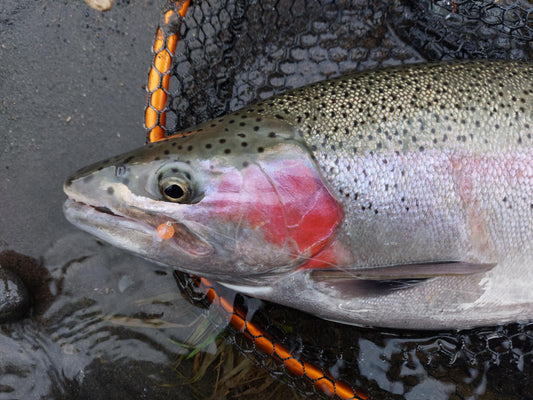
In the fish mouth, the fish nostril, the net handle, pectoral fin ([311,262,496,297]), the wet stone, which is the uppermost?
the net handle

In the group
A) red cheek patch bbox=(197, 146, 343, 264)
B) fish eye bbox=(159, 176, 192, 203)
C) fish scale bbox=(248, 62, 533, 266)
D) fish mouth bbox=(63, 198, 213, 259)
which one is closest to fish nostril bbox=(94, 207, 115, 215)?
fish mouth bbox=(63, 198, 213, 259)

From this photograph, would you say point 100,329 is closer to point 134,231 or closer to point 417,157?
point 134,231

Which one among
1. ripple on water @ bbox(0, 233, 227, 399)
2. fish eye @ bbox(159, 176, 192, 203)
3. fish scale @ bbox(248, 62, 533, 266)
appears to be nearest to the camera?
fish eye @ bbox(159, 176, 192, 203)

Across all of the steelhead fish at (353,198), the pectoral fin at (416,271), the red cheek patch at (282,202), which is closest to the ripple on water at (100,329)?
the steelhead fish at (353,198)

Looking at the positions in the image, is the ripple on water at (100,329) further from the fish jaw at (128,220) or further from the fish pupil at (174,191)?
the fish pupil at (174,191)

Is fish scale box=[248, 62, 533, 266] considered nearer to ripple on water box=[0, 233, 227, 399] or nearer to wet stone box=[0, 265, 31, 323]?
ripple on water box=[0, 233, 227, 399]

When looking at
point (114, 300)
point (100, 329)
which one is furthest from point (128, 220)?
point (100, 329)

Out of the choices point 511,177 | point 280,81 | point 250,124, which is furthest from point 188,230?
point 511,177
